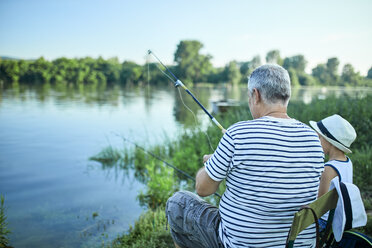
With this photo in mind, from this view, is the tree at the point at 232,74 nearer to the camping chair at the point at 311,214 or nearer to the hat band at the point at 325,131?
the hat band at the point at 325,131

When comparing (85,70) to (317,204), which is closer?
(317,204)

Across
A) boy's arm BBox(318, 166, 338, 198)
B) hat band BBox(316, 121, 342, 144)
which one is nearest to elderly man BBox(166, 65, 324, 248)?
boy's arm BBox(318, 166, 338, 198)

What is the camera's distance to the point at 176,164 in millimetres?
6133

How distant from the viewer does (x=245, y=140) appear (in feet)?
4.30

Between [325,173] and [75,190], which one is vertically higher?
[325,173]

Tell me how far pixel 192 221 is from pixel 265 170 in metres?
0.75

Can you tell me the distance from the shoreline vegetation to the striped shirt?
65.7 inches

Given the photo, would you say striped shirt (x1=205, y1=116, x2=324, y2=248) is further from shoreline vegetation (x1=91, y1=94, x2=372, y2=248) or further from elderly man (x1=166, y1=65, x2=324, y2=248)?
shoreline vegetation (x1=91, y1=94, x2=372, y2=248)

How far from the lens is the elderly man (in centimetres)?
132

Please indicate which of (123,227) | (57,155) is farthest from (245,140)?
(57,155)

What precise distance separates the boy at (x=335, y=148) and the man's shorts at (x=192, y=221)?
772 millimetres

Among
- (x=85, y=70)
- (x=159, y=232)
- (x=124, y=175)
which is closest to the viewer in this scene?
(x=159, y=232)

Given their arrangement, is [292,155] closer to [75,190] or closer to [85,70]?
[75,190]

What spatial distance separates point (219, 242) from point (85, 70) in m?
70.7
